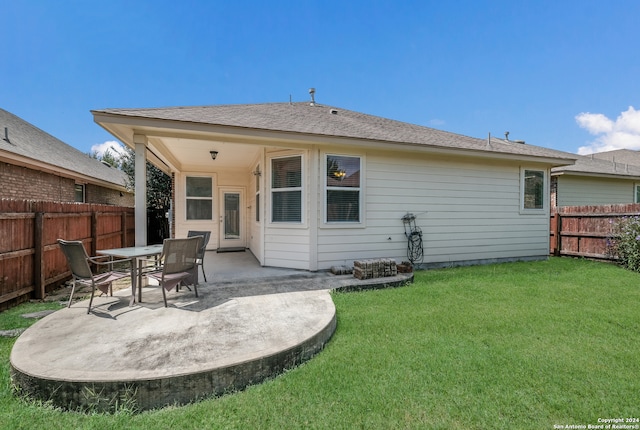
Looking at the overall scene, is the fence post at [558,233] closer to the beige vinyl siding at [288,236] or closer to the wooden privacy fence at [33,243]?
the beige vinyl siding at [288,236]

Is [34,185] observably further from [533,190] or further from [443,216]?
[533,190]

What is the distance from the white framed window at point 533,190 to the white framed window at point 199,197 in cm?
910

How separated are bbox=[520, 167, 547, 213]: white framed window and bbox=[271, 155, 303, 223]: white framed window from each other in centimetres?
603

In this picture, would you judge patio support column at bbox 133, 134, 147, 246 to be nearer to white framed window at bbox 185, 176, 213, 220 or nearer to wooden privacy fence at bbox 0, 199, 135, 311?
wooden privacy fence at bbox 0, 199, 135, 311

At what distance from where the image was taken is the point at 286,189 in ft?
19.5

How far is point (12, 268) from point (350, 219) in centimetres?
547

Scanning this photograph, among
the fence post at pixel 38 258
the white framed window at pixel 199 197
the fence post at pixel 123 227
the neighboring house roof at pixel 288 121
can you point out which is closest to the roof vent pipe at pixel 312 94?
the neighboring house roof at pixel 288 121

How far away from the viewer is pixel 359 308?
3.89 metres

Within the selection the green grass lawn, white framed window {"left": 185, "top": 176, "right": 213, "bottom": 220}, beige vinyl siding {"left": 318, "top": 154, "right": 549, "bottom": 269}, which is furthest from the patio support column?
white framed window {"left": 185, "top": 176, "right": 213, "bottom": 220}

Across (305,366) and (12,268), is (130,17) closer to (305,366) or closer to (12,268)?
(12,268)

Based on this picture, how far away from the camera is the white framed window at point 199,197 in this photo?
912cm

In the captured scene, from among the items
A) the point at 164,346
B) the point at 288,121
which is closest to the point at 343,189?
the point at 288,121

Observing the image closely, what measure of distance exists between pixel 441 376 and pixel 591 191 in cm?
1296

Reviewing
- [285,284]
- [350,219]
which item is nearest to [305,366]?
[285,284]
